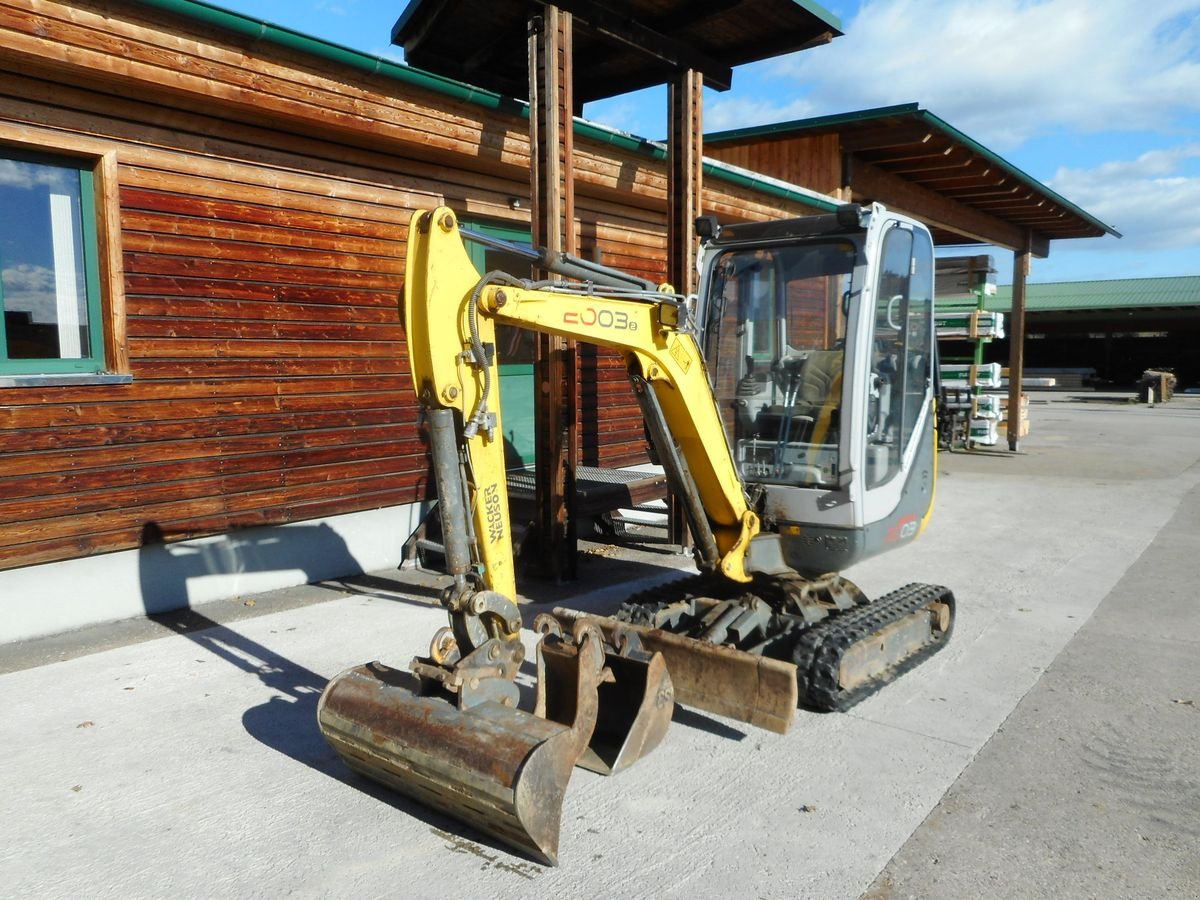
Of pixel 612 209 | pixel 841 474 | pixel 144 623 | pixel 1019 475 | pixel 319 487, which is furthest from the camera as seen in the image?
pixel 1019 475

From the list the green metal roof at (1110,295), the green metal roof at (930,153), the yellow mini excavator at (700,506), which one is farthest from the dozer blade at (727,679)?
the green metal roof at (1110,295)

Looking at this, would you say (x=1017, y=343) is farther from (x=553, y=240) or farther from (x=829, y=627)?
(x=829, y=627)

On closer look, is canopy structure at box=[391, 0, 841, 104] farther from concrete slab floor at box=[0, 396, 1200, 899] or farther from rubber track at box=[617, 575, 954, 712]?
concrete slab floor at box=[0, 396, 1200, 899]

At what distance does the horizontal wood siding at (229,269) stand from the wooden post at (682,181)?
132 cm

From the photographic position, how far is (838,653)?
4.42 metres

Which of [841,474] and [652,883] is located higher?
[841,474]

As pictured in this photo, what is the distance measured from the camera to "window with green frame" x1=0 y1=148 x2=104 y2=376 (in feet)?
18.5

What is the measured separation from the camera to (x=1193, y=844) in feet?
11.0

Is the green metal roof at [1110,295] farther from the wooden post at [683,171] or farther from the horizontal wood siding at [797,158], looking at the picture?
the wooden post at [683,171]

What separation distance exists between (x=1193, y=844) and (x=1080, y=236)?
1740 cm

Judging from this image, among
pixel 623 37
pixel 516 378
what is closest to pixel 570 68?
pixel 623 37

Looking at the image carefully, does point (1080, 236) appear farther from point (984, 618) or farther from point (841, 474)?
point (841, 474)

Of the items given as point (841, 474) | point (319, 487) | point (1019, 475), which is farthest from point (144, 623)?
point (1019, 475)

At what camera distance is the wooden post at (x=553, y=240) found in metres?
6.83
